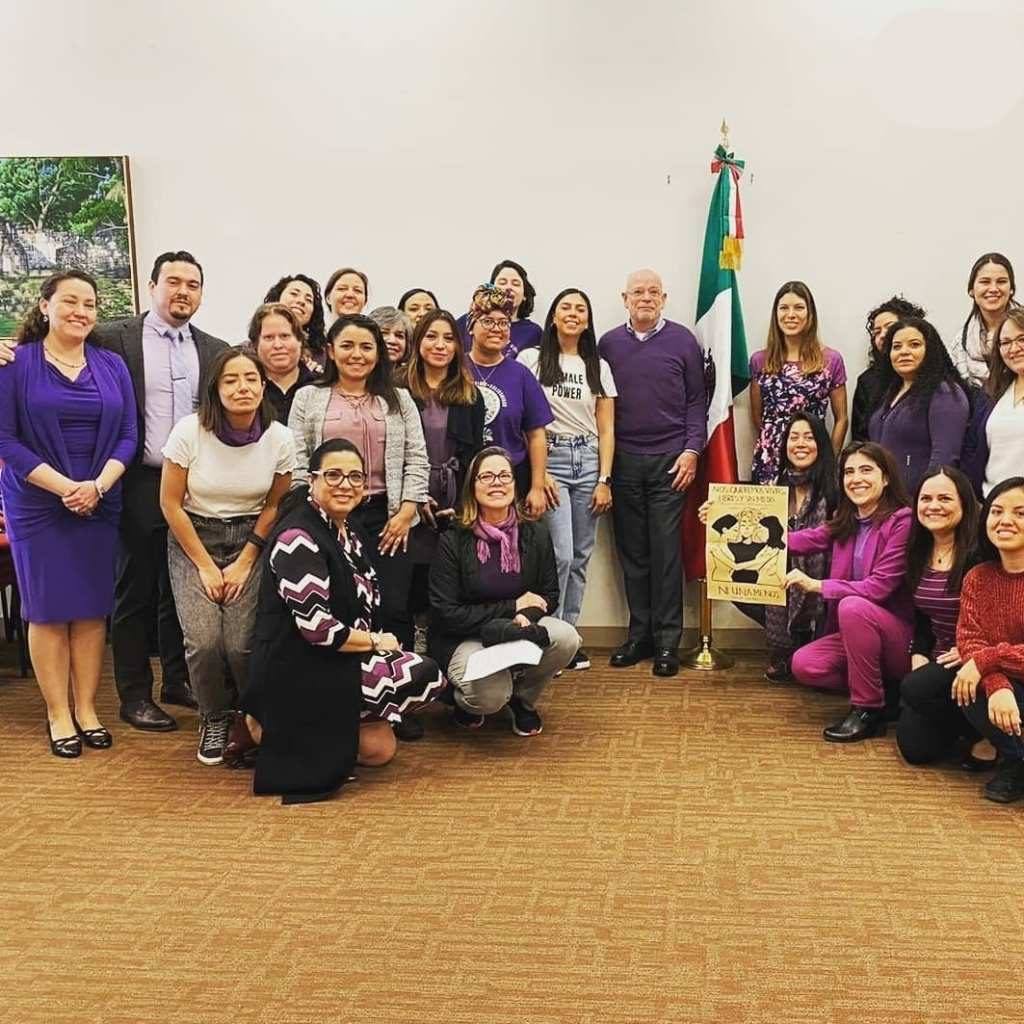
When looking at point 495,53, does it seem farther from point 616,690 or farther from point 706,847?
point 706,847

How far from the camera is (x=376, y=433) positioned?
382 centimetres

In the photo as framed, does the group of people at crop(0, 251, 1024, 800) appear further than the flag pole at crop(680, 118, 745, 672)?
No

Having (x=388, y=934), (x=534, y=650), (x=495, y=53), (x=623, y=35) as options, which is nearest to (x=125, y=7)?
(x=495, y=53)

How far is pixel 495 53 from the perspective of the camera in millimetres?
5039

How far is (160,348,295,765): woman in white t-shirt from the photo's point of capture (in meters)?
3.54

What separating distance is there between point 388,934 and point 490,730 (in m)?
1.49

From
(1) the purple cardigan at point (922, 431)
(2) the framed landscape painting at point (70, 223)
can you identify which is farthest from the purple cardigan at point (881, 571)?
(2) the framed landscape painting at point (70, 223)

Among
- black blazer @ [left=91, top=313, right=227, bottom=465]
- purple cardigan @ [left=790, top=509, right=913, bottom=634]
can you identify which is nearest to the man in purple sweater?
purple cardigan @ [left=790, top=509, right=913, bottom=634]

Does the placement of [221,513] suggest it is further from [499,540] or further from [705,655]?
[705,655]

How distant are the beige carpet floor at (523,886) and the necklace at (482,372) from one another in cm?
137

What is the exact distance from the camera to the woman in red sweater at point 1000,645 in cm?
321

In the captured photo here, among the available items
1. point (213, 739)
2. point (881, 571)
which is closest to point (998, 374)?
point (881, 571)

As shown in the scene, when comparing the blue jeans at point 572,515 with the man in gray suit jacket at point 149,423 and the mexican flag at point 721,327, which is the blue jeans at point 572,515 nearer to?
the mexican flag at point 721,327

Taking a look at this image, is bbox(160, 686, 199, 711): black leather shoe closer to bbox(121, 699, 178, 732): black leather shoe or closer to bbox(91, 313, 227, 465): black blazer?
bbox(121, 699, 178, 732): black leather shoe
